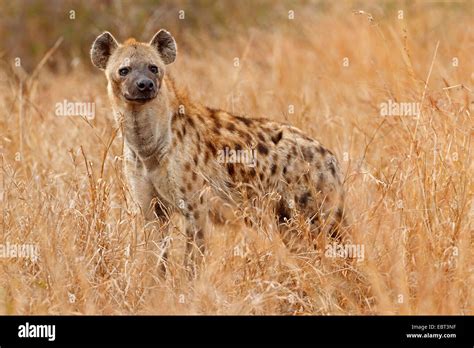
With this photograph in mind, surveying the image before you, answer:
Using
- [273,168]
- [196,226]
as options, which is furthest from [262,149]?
[196,226]

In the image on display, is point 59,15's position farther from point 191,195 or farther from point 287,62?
point 191,195

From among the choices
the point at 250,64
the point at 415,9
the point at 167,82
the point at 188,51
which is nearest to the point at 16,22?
the point at 188,51

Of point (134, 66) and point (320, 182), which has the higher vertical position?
point (134, 66)

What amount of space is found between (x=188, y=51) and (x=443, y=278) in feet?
27.7

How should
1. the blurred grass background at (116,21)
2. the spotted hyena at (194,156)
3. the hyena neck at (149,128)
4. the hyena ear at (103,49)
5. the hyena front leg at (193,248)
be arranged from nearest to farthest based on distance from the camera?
the hyena front leg at (193,248) < the spotted hyena at (194,156) < the hyena neck at (149,128) < the hyena ear at (103,49) < the blurred grass background at (116,21)

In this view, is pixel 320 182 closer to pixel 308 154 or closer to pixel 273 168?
pixel 308 154

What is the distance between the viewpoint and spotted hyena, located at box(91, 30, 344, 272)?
270 inches

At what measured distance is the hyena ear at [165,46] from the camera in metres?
7.33

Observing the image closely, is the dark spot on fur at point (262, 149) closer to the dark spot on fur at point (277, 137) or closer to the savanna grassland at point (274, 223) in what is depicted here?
the dark spot on fur at point (277, 137)

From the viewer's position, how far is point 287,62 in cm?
1205

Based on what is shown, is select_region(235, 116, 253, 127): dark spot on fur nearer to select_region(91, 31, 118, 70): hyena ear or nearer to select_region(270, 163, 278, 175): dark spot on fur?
select_region(270, 163, 278, 175): dark spot on fur

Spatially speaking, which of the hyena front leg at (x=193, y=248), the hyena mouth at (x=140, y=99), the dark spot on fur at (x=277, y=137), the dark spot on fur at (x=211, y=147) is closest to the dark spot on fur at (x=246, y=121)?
the dark spot on fur at (x=277, y=137)

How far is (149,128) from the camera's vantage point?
698cm

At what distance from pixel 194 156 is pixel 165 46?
0.88 meters
